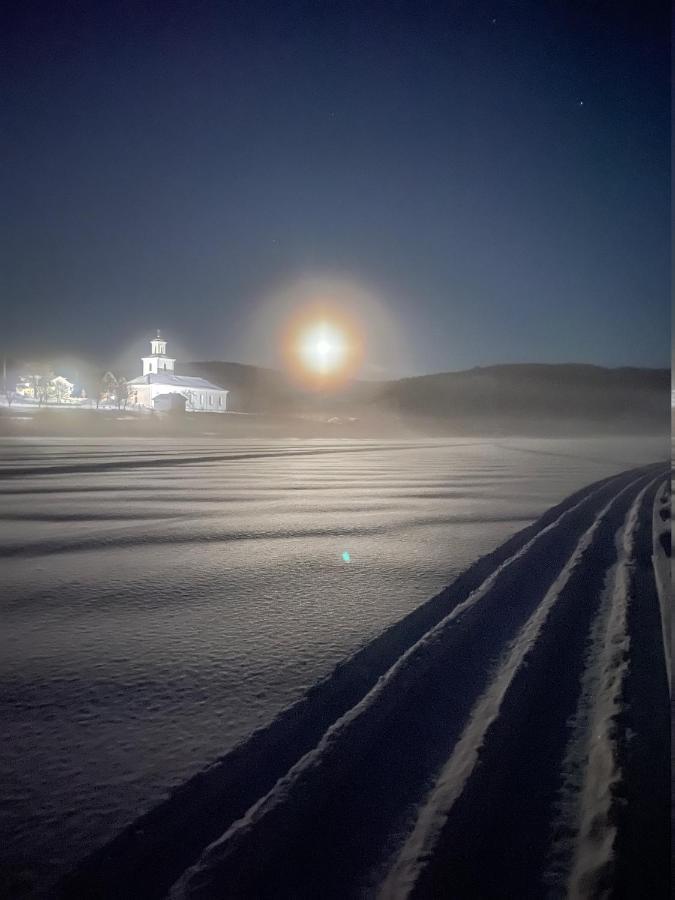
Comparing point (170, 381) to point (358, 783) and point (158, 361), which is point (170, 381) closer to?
point (158, 361)

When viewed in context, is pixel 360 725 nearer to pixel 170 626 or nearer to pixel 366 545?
pixel 170 626

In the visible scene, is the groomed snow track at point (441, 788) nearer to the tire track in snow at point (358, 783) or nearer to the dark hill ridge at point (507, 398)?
the tire track in snow at point (358, 783)

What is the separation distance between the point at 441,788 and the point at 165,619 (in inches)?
106

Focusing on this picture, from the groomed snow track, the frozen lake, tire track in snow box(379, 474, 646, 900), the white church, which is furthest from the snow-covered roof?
the groomed snow track

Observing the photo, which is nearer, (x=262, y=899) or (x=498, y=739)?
(x=262, y=899)

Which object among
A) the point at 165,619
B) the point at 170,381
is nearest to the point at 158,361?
the point at 170,381

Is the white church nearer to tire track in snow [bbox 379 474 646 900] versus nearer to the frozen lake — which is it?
the frozen lake

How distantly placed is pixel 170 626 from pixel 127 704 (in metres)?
1.22

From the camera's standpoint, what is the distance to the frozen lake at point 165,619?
97.9 inches

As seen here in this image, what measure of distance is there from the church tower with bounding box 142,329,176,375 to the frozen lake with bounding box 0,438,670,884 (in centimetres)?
9003

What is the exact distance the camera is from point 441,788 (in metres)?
2.41

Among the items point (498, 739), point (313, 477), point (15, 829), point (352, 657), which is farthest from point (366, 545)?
point (313, 477)

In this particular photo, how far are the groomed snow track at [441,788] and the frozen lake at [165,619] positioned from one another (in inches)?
8.3

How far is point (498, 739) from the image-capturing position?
276 cm
